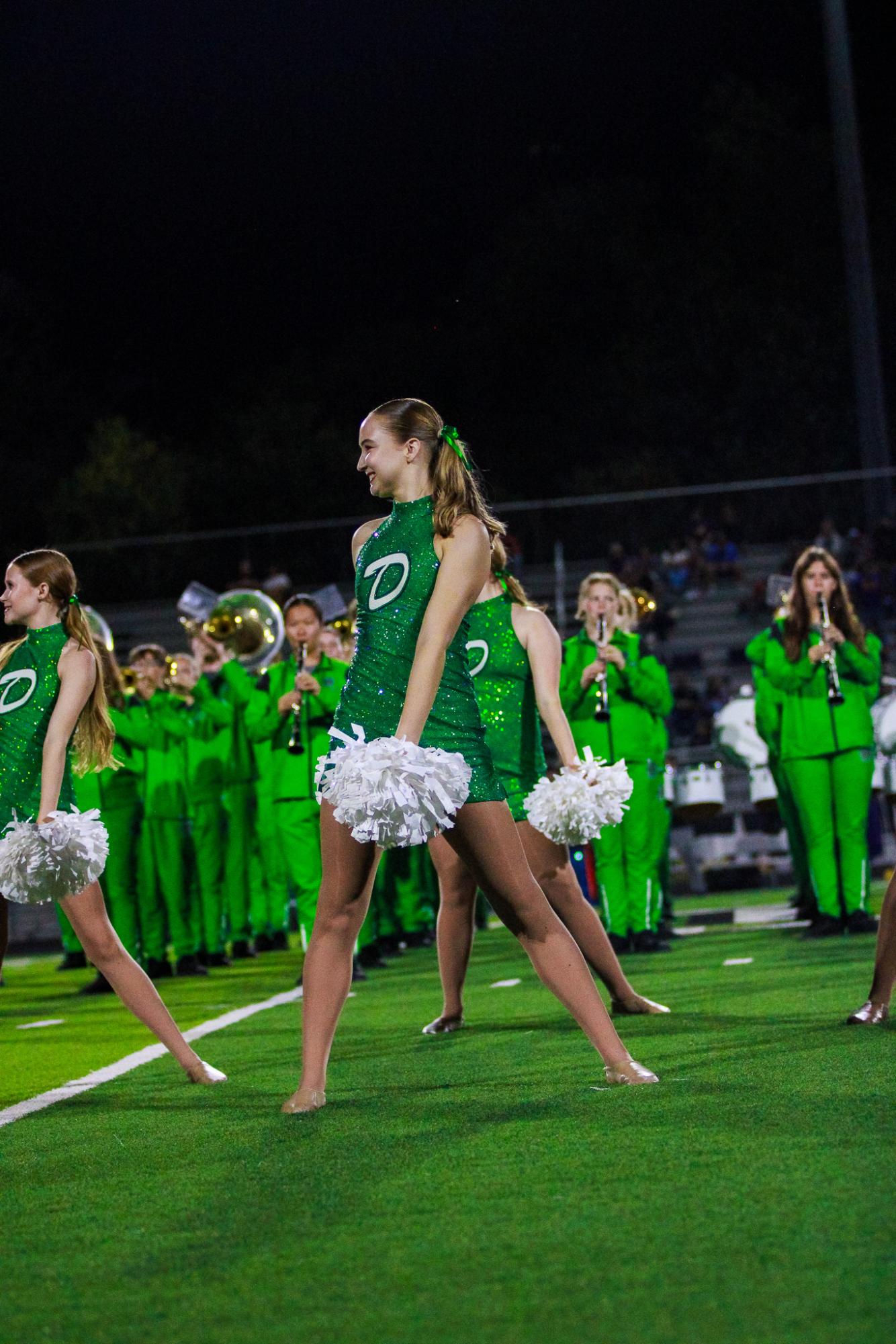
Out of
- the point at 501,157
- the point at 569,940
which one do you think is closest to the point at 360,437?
the point at 569,940

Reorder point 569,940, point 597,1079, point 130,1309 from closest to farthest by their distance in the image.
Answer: point 130,1309
point 569,940
point 597,1079

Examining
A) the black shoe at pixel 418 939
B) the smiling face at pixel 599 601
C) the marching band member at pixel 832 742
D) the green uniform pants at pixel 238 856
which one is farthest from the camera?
the black shoe at pixel 418 939

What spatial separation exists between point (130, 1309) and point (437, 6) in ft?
69.9

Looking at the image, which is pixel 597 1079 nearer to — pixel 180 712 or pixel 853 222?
pixel 180 712

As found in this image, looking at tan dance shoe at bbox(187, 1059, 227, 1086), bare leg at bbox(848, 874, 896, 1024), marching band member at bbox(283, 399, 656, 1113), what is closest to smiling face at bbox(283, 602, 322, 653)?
tan dance shoe at bbox(187, 1059, 227, 1086)

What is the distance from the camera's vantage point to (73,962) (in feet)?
40.8

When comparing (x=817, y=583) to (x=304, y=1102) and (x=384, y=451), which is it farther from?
(x=304, y=1102)

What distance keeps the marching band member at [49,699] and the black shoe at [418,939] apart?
22.7 ft

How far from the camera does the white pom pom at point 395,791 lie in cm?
421

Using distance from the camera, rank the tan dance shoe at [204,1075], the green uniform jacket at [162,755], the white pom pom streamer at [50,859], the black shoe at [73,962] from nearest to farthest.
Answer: the white pom pom streamer at [50,859]
the tan dance shoe at [204,1075]
the green uniform jacket at [162,755]
the black shoe at [73,962]

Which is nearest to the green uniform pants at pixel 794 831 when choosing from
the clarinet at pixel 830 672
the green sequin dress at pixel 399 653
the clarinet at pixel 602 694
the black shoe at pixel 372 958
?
the clarinet at pixel 830 672

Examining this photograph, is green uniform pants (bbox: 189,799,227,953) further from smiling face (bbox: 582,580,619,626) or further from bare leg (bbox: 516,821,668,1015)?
bare leg (bbox: 516,821,668,1015)

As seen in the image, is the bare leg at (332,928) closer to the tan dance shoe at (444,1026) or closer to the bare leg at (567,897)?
the bare leg at (567,897)

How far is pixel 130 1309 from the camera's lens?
285 centimetres
